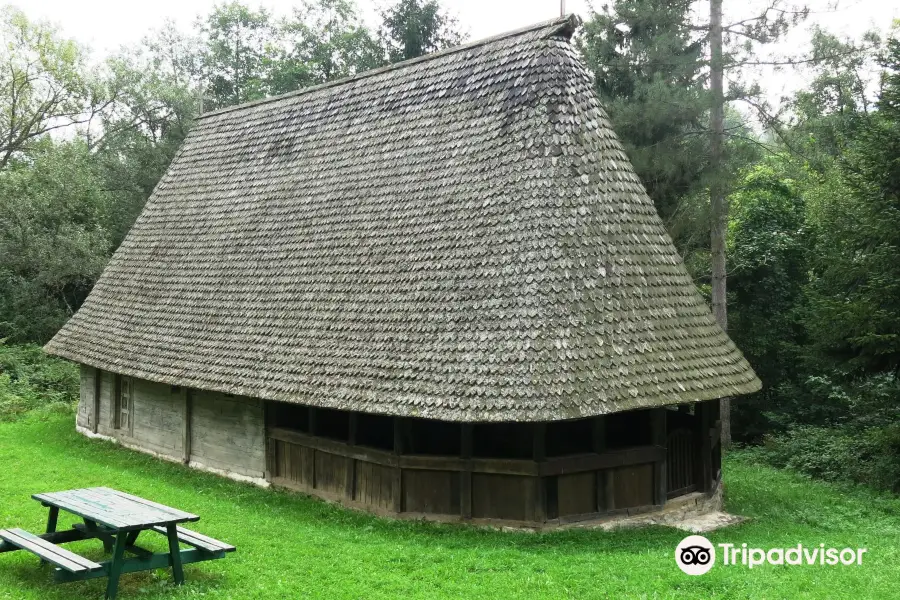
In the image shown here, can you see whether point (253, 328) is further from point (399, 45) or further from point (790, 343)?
point (399, 45)

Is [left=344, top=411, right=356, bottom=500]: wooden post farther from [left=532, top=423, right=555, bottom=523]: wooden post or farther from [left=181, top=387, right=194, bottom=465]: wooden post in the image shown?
[left=181, top=387, right=194, bottom=465]: wooden post

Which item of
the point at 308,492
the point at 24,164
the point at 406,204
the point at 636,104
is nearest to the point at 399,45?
the point at 636,104

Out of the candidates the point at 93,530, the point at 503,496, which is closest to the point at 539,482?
the point at 503,496

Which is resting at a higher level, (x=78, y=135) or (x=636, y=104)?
(x=78, y=135)

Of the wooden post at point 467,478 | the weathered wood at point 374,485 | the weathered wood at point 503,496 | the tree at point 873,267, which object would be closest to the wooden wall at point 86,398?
the weathered wood at point 374,485

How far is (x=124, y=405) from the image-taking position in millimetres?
16984

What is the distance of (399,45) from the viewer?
1160 inches

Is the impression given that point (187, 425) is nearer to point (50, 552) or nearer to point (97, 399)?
point (97, 399)

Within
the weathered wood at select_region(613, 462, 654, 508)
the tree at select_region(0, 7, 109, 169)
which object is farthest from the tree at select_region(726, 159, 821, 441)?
the tree at select_region(0, 7, 109, 169)

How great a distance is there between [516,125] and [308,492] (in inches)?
256

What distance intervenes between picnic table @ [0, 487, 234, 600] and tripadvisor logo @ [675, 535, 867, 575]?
15.7ft

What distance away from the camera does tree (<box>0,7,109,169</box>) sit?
30000 millimetres

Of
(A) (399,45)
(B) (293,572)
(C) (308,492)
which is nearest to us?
(B) (293,572)

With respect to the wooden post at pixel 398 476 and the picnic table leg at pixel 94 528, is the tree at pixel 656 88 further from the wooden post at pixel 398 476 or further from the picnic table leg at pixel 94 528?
the picnic table leg at pixel 94 528
